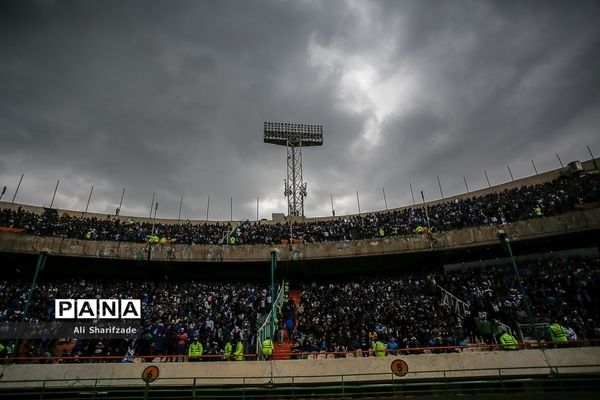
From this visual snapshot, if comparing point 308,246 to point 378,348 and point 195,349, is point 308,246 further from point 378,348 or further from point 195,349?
point 195,349

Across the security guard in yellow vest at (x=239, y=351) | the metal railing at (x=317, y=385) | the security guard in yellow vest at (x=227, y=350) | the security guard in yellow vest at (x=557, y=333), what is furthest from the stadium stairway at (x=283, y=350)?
the security guard in yellow vest at (x=557, y=333)

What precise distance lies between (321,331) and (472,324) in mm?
6895

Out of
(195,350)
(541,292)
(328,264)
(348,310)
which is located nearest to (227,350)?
(195,350)

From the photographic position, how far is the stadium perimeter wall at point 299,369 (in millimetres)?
13622

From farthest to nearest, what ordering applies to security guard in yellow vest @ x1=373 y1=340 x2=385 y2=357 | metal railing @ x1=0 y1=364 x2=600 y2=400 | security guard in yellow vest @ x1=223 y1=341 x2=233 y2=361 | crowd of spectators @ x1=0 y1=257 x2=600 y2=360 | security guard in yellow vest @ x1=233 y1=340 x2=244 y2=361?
crowd of spectators @ x1=0 y1=257 x2=600 y2=360 → security guard in yellow vest @ x1=223 y1=341 x2=233 y2=361 → security guard in yellow vest @ x1=233 y1=340 x2=244 y2=361 → security guard in yellow vest @ x1=373 y1=340 x2=385 y2=357 → metal railing @ x1=0 y1=364 x2=600 y2=400

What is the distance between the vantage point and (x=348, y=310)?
19.9 m

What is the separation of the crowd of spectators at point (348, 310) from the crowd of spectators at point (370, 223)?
3.74 metres

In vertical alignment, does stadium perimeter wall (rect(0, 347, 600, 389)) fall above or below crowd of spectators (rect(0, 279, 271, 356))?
below

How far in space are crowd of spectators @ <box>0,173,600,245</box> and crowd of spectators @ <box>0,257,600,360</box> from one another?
3743mm

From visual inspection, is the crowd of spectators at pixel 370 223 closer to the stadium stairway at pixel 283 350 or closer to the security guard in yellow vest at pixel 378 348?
the stadium stairway at pixel 283 350

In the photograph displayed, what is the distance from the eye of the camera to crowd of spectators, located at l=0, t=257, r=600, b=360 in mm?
15734

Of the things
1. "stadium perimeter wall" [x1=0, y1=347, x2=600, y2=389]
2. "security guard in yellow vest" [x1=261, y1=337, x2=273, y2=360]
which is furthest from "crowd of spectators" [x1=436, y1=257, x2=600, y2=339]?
"security guard in yellow vest" [x1=261, y1=337, x2=273, y2=360]

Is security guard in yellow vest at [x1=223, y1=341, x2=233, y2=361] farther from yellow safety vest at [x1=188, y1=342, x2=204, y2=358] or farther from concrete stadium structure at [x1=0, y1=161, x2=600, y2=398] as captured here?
yellow safety vest at [x1=188, y1=342, x2=204, y2=358]

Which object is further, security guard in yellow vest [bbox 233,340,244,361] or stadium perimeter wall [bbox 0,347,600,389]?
security guard in yellow vest [bbox 233,340,244,361]
